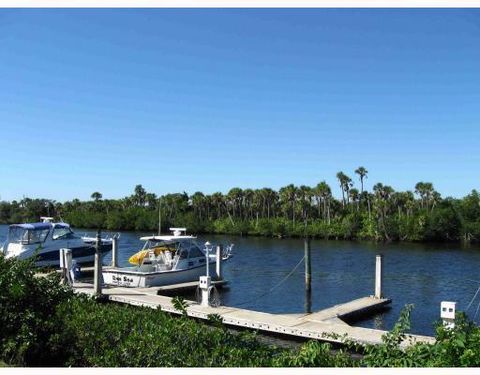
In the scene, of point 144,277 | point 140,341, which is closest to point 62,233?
point 144,277

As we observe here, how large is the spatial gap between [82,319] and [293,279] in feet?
84.1

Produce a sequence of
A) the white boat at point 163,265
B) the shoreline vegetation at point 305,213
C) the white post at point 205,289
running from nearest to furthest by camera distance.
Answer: the white post at point 205,289, the white boat at point 163,265, the shoreline vegetation at point 305,213

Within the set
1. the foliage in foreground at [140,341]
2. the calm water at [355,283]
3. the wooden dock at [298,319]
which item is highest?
the foliage in foreground at [140,341]

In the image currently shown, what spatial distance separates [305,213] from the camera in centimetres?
10225

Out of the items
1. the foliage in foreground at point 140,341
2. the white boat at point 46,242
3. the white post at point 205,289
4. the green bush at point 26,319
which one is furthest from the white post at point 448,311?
the white boat at point 46,242

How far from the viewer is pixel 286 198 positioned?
106 metres

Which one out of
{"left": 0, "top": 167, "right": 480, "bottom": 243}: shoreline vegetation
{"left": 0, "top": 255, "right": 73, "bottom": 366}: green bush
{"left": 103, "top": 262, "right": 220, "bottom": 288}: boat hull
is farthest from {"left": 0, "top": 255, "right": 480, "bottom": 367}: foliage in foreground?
{"left": 0, "top": 167, "right": 480, "bottom": 243}: shoreline vegetation

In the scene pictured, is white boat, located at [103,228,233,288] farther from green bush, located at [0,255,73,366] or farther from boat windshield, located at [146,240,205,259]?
green bush, located at [0,255,73,366]

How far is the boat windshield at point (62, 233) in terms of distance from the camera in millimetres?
33781

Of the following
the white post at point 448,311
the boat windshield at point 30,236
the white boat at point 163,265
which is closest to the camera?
the white post at point 448,311

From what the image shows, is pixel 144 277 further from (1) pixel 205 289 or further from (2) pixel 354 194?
(2) pixel 354 194

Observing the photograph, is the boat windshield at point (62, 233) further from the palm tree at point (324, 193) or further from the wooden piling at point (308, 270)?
the palm tree at point (324, 193)

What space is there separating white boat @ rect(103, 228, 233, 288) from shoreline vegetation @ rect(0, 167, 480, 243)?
35438 mm
